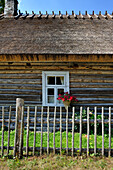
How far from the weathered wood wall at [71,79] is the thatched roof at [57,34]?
0.55 metres

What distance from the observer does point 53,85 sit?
237 inches

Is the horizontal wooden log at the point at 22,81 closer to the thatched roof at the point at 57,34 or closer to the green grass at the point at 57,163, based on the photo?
the thatched roof at the point at 57,34

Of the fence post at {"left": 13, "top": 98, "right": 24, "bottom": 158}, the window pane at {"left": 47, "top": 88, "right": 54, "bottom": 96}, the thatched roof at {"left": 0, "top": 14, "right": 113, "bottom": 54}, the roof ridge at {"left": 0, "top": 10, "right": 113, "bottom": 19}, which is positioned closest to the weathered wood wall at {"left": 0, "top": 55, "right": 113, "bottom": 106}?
the window pane at {"left": 47, "top": 88, "right": 54, "bottom": 96}

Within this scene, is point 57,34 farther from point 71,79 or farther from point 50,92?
point 50,92

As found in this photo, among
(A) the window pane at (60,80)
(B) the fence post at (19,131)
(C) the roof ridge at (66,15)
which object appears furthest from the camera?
(C) the roof ridge at (66,15)

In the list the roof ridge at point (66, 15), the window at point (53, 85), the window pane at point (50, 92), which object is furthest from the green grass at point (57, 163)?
the roof ridge at point (66, 15)

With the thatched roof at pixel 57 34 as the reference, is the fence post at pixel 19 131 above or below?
below

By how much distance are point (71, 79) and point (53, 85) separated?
831 millimetres

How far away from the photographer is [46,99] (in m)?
5.98

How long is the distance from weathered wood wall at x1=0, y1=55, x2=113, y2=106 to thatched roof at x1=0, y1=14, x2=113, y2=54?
551 mm

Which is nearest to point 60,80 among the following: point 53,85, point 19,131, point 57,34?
point 53,85

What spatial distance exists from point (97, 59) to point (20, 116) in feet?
12.3

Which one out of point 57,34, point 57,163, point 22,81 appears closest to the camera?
point 57,163

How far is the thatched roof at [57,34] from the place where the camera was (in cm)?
557
